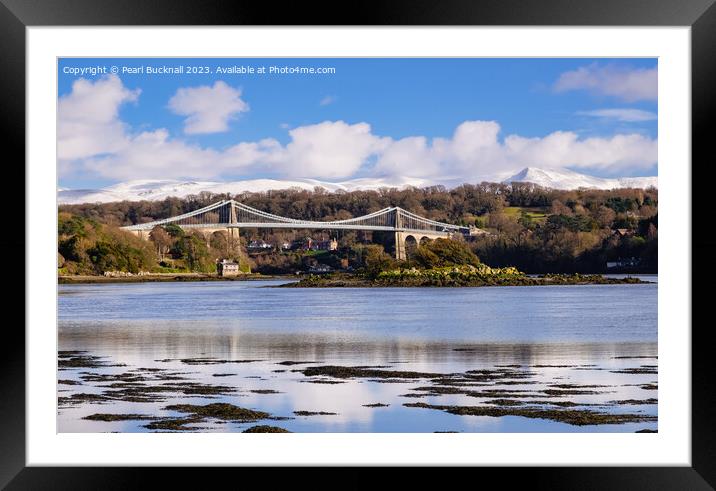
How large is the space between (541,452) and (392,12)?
1.86 m

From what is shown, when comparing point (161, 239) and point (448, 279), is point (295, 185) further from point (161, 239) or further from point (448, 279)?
point (448, 279)

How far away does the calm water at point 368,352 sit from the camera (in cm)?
498

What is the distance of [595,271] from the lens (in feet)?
59.3

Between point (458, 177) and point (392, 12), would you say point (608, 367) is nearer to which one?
point (392, 12)

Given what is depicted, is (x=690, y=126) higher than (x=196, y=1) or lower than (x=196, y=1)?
lower

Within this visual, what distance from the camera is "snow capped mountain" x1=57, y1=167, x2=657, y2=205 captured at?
19.7 metres

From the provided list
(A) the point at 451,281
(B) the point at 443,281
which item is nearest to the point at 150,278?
(B) the point at 443,281

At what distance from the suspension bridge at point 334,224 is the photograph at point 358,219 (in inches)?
3.3

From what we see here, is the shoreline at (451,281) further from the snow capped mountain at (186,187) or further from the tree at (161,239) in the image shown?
the tree at (161,239)

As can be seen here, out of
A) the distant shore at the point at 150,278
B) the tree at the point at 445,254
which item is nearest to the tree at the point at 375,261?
the tree at the point at 445,254

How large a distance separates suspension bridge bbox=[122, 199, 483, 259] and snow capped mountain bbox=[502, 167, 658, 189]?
250cm

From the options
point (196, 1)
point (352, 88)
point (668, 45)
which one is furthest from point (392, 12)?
point (352, 88)

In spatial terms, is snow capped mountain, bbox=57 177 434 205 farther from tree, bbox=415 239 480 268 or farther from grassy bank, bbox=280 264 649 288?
grassy bank, bbox=280 264 649 288

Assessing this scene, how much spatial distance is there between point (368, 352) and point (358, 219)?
9.19m
